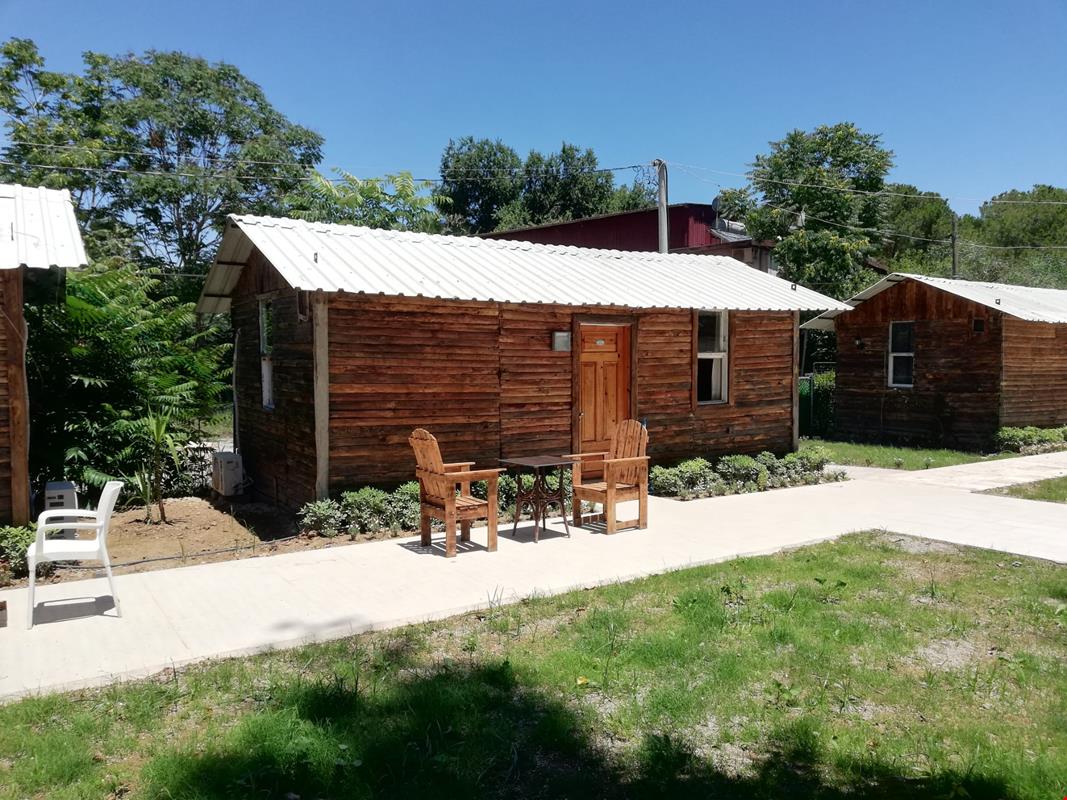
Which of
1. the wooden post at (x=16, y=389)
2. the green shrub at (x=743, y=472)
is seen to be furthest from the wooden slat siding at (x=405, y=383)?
the green shrub at (x=743, y=472)

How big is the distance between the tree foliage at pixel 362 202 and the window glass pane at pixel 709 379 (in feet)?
46.6

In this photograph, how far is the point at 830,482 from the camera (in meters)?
13.2

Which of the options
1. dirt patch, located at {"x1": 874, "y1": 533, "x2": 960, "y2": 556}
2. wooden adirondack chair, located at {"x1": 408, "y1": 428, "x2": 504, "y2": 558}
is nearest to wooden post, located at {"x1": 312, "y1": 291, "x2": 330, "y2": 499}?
wooden adirondack chair, located at {"x1": 408, "y1": 428, "x2": 504, "y2": 558}

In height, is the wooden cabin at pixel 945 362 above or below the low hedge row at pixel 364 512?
above

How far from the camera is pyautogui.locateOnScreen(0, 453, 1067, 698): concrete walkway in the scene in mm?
5238

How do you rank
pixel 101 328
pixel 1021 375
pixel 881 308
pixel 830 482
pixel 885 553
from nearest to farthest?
pixel 885 553
pixel 101 328
pixel 830 482
pixel 1021 375
pixel 881 308

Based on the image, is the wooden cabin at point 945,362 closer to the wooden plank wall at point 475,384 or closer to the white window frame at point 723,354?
the white window frame at point 723,354

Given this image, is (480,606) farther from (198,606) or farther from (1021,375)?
(1021,375)

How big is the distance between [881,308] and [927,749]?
17.7 metres

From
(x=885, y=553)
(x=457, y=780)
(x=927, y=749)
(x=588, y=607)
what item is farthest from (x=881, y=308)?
(x=457, y=780)

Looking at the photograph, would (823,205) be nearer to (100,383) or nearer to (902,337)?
(902,337)

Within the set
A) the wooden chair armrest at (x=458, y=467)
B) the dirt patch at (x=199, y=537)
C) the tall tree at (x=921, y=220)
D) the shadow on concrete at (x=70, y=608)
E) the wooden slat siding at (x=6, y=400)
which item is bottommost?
the dirt patch at (x=199, y=537)

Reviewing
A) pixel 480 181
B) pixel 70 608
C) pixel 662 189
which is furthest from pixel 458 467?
pixel 480 181

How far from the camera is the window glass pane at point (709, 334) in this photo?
13.2 meters
